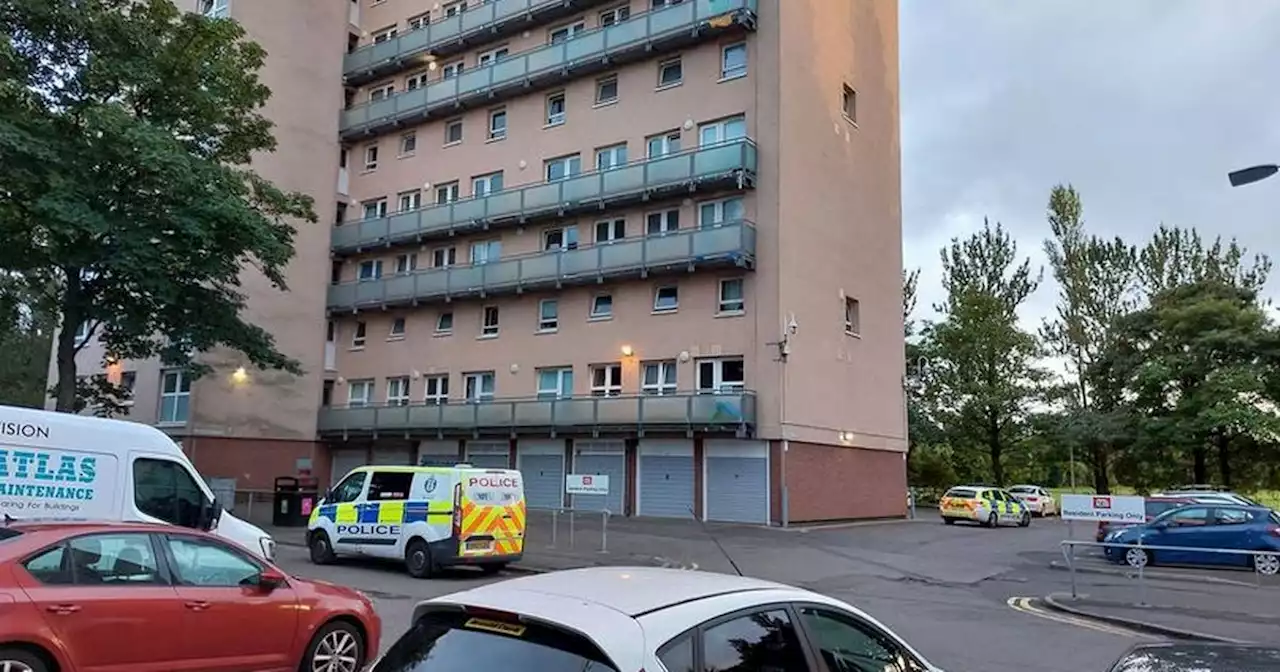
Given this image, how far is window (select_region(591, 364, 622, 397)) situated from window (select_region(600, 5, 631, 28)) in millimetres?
11905

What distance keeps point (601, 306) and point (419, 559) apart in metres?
17.0

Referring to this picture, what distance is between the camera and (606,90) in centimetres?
3356

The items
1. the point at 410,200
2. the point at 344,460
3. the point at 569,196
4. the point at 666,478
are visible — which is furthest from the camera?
the point at 410,200

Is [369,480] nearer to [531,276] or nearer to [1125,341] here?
[531,276]

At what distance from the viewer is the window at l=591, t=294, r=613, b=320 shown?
31780 millimetres

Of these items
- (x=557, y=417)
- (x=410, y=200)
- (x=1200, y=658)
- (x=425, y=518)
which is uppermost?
(x=410, y=200)

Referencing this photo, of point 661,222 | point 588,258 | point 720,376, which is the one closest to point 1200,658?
point 720,376

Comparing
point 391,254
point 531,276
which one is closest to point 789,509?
point 531,276

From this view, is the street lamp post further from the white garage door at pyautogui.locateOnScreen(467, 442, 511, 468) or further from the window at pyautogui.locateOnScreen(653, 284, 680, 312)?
the white garage door at pyautogui.locateOnScreen(467, 442, 511, 468)

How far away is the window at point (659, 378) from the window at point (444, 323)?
941 centimetres

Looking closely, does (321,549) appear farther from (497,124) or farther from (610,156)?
(497,124)

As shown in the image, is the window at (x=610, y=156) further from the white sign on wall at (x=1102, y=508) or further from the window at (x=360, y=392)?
the white sign on wall at (x=1102, y=508)

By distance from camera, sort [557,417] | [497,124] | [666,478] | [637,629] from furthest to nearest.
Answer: [497,124]
[557,417]
[666,478]
[637,629]

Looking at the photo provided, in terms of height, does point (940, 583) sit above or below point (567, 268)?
below
